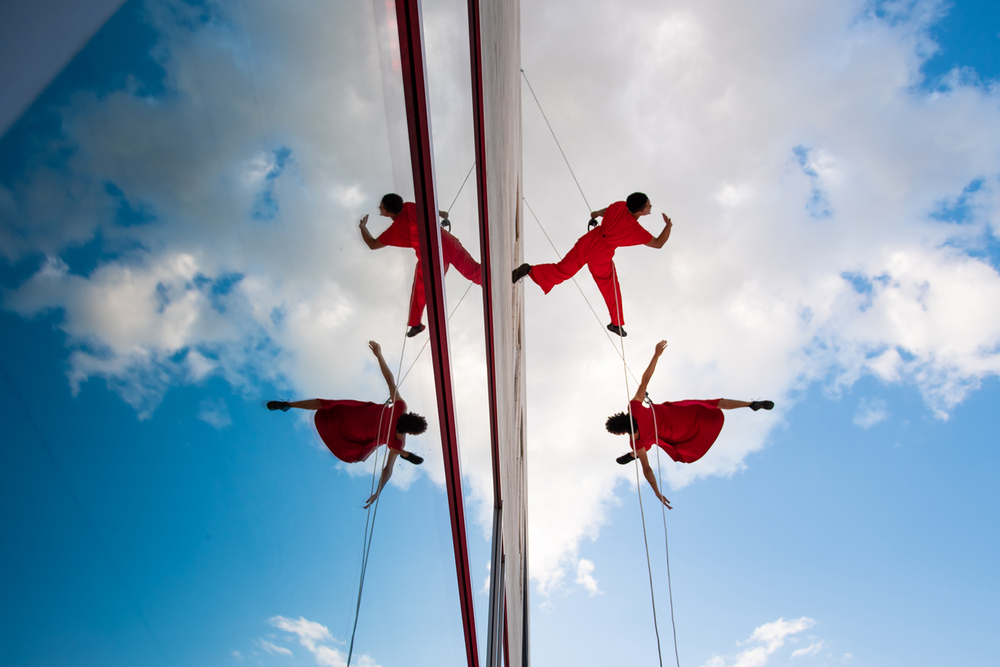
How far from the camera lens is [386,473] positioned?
1.04 metres

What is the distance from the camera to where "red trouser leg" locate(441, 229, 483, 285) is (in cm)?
143

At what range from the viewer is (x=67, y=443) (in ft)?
1.01


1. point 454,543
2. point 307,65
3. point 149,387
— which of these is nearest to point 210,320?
point 149,387

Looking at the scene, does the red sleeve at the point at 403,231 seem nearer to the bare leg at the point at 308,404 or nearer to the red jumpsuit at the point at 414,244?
the red jumpsuit at the point at 414,244

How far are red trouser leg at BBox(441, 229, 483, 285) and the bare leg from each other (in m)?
0.77

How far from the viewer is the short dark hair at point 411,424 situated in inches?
43.9

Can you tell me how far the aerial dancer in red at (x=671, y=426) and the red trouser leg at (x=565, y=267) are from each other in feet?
3.25

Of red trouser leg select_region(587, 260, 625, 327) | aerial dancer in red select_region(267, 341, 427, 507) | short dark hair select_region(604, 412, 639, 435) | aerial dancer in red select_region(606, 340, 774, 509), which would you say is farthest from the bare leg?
red trouser leg select_region(587, 260, 625, 327)

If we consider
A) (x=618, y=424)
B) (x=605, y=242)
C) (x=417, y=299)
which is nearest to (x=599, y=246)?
(x=605, y=242)

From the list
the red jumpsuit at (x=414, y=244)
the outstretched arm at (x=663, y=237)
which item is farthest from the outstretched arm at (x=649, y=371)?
the red jumpsuit at (x=414, y=244)

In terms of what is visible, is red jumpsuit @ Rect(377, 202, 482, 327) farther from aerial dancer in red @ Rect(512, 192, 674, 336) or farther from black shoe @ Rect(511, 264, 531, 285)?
aerial dancer in red @ Rect(512, 192, 674, 336)

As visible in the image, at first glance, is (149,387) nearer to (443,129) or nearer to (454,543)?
Answer: (443,129)

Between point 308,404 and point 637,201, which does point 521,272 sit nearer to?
point 637,201

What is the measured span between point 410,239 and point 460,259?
0.61m
